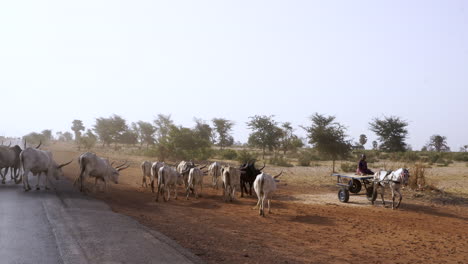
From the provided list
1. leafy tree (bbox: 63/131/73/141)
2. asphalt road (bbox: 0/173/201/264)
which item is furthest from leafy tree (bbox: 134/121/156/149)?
leafy tree (bbox: 63/131/73/141)

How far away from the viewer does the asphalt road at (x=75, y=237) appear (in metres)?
7.35

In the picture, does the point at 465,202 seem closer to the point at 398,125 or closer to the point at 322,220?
the point at 322,220

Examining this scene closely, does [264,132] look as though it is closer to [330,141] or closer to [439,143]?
[330,141]

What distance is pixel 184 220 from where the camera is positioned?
39.6 ft

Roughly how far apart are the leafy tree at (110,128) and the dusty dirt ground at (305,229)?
5939cm

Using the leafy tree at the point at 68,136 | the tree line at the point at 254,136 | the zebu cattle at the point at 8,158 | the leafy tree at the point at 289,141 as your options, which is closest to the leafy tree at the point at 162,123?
the tree line at the point at 254,136

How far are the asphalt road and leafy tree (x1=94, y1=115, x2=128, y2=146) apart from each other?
64.4 metres

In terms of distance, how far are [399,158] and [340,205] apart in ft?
116

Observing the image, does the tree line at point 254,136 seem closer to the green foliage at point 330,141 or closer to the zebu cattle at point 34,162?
the green foliage at point 330,141

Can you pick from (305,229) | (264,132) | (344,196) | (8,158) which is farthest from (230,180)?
(264,132)

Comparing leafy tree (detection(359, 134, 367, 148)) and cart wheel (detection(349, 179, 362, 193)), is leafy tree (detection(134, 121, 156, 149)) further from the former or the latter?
cart wheel (detection(349, 179, 362, 193))

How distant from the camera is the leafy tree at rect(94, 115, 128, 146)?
75.1 meters

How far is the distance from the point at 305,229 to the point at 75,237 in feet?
23.1

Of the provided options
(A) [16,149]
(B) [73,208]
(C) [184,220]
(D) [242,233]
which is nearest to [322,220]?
(D) [242,233]
